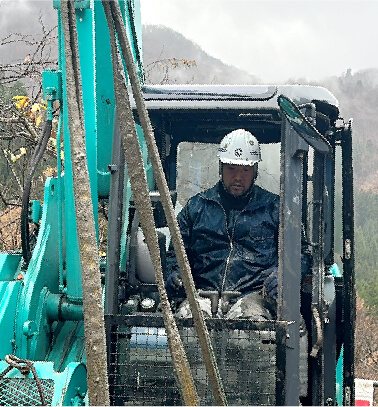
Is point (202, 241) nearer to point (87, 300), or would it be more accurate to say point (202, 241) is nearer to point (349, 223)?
point (349, 223)

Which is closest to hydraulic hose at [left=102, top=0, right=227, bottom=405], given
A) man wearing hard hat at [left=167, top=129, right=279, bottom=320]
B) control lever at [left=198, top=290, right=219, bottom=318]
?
control lever at [left=198, top=290, right=219, bottom=318]

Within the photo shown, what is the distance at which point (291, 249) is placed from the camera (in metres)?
2.54

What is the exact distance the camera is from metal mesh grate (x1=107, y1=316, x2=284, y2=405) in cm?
251

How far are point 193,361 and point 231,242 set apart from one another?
1.07 metres

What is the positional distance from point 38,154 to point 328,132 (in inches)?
61.4

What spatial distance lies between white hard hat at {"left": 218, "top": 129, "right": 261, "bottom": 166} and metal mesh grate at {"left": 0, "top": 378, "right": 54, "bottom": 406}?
1664 mm

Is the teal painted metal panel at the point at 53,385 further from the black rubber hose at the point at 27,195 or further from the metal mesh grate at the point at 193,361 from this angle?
the black rubber hose at the point at 27,195

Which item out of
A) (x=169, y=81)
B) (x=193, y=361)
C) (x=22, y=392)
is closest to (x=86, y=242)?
(x=22, y=392)

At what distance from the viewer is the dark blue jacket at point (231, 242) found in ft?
11.0

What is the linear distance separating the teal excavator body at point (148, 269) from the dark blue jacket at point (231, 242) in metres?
0.21

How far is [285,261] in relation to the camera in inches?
100

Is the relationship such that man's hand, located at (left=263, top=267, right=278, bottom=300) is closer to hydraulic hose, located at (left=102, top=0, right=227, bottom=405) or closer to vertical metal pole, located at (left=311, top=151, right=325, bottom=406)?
vertical metal pole, located at (left=311, top=151, right=325, bottom=406)

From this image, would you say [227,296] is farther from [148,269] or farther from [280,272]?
[280,272]

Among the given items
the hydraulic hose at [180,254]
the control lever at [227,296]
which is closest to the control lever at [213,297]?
the control lever at [227,296]
